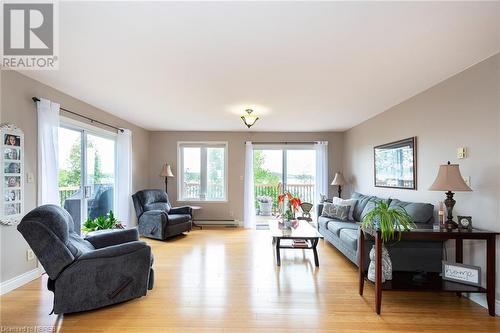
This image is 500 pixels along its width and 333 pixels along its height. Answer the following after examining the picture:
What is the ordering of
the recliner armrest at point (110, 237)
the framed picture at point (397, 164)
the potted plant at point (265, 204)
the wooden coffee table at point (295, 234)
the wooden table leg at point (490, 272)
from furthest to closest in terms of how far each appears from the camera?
the potted plant at point (265, 204) → the framed picture at point (397, 164) → the wooden coffee table at point (295, 234) → the recliner armrest at point (110, 237) → the wooden table leg at point (490, 272)

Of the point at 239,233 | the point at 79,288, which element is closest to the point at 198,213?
the point at 239,233

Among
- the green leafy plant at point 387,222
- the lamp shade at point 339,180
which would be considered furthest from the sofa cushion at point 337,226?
the lamp shade at point 339,180

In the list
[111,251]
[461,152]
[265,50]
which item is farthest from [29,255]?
[461,152]

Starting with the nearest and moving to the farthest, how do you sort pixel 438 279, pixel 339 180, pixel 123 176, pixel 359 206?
pixel 438 279
pixel 359 206
pixel 123 176
pixel 339 180

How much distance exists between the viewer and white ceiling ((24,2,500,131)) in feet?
6.13

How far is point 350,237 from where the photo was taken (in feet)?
11.7

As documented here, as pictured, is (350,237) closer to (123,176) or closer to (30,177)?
(30,177)

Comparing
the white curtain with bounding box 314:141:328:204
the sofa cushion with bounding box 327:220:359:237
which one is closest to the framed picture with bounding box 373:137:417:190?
the sofa cushion with bounding box 327:220:359:237

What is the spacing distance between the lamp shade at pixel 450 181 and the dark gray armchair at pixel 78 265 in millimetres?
3010

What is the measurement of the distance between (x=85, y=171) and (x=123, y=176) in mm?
896

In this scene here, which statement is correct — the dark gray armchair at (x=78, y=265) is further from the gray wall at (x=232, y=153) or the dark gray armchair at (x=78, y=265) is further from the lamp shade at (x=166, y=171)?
the gray wall at (x=232, y=153)

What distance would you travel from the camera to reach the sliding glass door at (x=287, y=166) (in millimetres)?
6773

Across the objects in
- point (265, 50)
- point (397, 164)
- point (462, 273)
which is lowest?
point (462, 273)

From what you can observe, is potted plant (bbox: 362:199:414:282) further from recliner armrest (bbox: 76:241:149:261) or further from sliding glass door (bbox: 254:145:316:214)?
sliding glass door (bbox: 254:145:316:214)
